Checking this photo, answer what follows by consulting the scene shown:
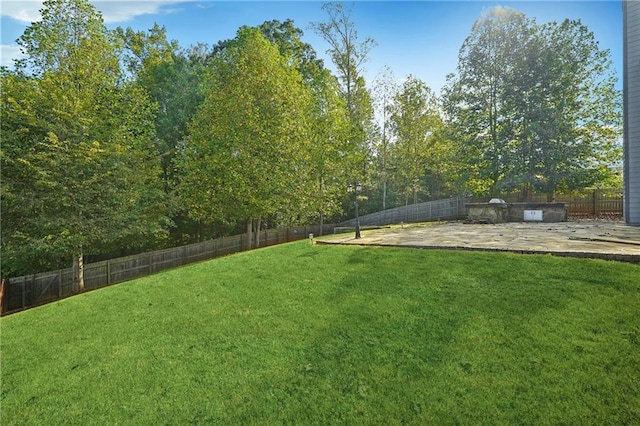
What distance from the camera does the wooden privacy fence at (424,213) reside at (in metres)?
23.0

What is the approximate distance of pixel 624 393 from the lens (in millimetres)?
3199

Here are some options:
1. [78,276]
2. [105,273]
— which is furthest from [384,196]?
[78,276]

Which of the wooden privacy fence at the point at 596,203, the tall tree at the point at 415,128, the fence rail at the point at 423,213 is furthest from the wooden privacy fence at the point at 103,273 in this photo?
the wooden privacy fence at the point at 596,203

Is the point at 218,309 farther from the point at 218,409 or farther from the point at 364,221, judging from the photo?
the point at 364,221

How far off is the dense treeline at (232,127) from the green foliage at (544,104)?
74 mm

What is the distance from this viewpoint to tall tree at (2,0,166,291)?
10766 millimetres

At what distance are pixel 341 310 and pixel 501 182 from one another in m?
17.4

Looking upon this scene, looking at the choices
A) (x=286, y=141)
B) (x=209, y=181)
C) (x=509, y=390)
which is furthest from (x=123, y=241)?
(x=509, y=390)

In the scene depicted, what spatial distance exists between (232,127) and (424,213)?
15840 millimetres

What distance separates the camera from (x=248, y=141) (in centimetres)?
1395

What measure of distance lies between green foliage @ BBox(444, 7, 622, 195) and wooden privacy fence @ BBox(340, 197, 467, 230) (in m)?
3.29

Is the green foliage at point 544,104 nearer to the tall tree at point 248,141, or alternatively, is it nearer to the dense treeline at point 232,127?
the dense treeline at point 232,127

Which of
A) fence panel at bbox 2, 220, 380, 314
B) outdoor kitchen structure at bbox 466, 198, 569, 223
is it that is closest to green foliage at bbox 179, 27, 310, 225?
fence panel at bbox 2, 220, 380, 314

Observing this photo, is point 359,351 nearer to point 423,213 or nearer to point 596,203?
point 596,203
